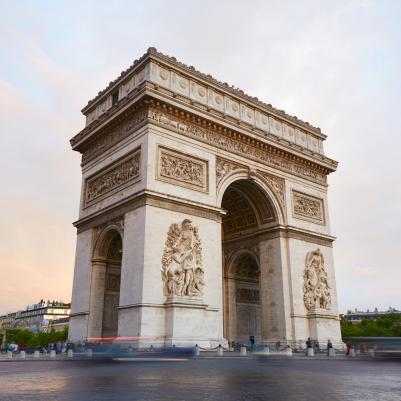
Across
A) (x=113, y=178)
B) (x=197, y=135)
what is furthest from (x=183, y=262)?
(x=197, y=135)

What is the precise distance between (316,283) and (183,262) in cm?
956

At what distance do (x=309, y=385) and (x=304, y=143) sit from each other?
74.7 ft

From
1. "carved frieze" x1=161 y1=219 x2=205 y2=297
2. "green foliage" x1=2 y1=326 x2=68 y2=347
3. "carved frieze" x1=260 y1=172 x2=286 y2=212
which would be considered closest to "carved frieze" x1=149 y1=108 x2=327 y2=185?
"carved frieze" x1=260 y1=172 x2=286 y2=212

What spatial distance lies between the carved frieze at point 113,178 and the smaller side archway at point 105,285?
2.09m

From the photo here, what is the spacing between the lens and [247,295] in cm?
2881

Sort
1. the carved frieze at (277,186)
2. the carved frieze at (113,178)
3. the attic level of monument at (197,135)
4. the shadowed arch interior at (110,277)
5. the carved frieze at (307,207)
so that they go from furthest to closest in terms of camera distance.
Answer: the carved frieze at (307,207) → the carved frieze at (277,186) → the shadowed arch interior at (110,277) → the attic level of monument at (197,135) → the carved frieze at (113,178)

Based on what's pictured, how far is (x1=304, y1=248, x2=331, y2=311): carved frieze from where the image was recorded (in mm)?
24625

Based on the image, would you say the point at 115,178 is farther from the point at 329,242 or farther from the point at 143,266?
the point at 329,242

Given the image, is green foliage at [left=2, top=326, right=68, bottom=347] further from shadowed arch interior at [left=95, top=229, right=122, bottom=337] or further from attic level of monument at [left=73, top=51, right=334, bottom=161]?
attic level of monument at [left=73, top=51, right=334, bottom=161]

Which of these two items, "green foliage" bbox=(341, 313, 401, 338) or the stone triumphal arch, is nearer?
the stone triumphal arch

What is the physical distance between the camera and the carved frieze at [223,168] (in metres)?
22.7

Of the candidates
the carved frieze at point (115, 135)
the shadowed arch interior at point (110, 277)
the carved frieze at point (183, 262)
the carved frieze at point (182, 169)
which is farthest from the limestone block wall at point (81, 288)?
the carved frieze at point (182, 169)

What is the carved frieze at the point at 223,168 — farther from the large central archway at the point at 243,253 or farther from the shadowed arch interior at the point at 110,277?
the shadowed arch interior at the point at 110,277

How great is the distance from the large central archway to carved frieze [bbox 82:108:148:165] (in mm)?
Answer: 6731
